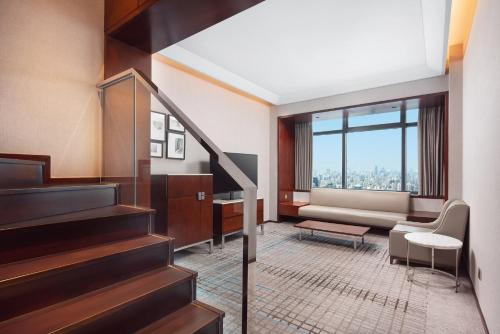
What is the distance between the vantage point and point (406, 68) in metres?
4.45

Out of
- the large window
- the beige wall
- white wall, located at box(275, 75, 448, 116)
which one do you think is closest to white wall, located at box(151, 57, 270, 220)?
white wall, located at box(275, 75, 448, 116)

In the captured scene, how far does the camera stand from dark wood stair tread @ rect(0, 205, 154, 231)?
1460 mm

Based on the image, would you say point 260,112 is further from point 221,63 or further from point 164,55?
point 164,55

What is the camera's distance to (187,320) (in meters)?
1.48

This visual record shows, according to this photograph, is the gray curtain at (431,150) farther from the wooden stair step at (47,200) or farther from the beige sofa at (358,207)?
the wooden stair step at (47,200)

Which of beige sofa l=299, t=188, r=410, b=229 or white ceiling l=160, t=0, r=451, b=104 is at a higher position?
white ceiling l=160, t=0, r=451, b=104

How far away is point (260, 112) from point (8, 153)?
476cm

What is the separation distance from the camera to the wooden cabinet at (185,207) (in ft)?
9.78

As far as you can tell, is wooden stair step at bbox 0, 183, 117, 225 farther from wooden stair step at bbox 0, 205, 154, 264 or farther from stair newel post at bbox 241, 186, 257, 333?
stair newel post at bbox 241, 186, 257, 333

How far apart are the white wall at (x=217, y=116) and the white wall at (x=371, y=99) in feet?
0.68

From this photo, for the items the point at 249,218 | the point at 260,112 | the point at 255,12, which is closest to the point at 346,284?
the point at 249,218

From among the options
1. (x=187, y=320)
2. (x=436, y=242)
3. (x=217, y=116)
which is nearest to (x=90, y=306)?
(x=187, y=320)

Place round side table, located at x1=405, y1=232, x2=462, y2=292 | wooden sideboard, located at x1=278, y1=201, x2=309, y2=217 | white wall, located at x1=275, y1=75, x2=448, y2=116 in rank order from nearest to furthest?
1. round side table, located at x1=405, y1=232, x2=462, y2=292
2. white wall, located at x1=275, y1=75, x2=448, y2=116
3. wooden sideboard, located at x1=278, y1=201, x2=309, y2=217

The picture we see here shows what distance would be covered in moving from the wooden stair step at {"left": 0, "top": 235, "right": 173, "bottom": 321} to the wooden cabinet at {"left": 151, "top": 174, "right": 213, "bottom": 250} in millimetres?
1040
